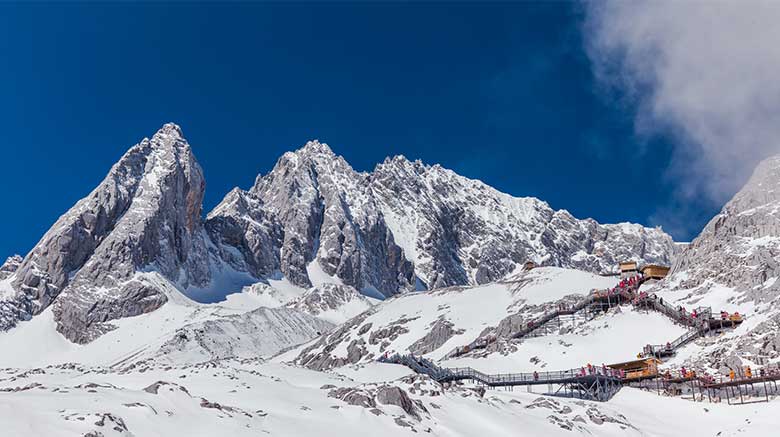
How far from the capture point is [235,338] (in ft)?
579

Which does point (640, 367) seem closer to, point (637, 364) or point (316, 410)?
point (637, 364)

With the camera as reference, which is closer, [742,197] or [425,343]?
[742,197]

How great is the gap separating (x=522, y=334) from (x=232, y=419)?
71.9 meters

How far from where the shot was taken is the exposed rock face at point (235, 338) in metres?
162

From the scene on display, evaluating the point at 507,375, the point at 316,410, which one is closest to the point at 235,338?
the point at 507,375

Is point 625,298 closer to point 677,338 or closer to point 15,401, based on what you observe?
point 677,338

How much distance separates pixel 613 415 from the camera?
67.6 m

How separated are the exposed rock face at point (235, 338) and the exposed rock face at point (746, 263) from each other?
89.3m

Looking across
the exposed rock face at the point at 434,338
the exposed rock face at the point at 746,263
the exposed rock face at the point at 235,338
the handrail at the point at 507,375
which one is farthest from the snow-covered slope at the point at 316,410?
the exposed rock face at the point at 235,338

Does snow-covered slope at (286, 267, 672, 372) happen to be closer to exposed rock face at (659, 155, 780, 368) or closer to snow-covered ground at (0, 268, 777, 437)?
snow-covered ground at (0, 268, 777, 437)

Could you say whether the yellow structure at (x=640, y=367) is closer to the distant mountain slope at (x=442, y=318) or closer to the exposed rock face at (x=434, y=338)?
the distant mountain slope at (x=442, y=318)

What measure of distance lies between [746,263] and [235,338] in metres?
114

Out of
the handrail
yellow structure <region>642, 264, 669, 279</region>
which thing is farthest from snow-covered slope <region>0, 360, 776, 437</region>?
yellow structure <region>642, 264, 669, 279</region>

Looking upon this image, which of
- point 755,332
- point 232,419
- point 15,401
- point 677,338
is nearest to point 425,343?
point 677,338
